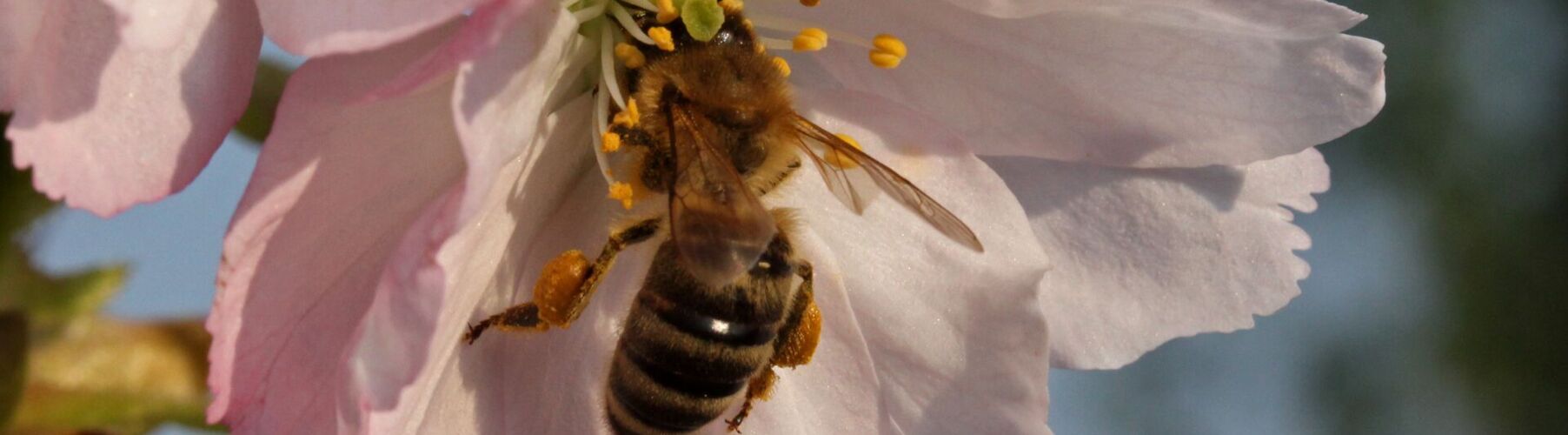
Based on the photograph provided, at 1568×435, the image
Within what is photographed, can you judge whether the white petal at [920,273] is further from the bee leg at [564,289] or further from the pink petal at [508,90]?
the pink petal at [508,90]

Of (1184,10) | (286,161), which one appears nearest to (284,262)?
(286,161)

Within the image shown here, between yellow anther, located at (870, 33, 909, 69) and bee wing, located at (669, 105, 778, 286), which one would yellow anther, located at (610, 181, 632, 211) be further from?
yellow anther, located at (870, 33, 909, 69)

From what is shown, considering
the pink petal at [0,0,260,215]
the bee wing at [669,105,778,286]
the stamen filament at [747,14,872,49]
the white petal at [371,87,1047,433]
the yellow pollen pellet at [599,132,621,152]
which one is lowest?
the white petal at [371,87,1047,433]

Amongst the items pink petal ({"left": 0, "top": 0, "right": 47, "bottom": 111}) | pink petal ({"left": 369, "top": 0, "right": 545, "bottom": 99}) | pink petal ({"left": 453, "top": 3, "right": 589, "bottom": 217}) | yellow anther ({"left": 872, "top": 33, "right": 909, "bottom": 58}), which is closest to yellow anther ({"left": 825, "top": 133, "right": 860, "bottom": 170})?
yellow anther ({"left": 872, "top": 33, "right": 909, "bottom": 58})

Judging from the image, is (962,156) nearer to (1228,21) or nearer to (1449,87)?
(1228,21)

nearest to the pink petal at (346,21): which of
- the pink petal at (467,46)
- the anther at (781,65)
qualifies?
the pink petal at (467,46)
